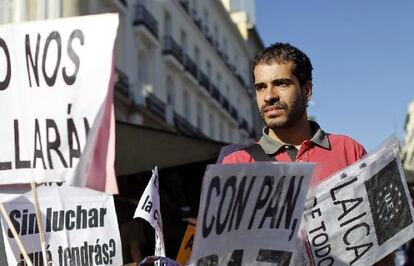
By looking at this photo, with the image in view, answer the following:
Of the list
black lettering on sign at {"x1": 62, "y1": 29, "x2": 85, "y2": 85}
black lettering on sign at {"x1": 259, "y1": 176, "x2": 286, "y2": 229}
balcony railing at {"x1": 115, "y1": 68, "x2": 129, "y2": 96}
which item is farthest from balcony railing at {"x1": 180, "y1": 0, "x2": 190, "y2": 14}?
black lettering on sign at {"x1": 259, "y1": 176, "x2": 286, "y2": 229}

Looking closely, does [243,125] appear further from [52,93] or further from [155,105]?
[52,93]

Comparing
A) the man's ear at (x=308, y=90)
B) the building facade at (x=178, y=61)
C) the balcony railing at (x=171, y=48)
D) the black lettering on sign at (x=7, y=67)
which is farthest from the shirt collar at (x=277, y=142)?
the balcony railing at (x=171, y=48)

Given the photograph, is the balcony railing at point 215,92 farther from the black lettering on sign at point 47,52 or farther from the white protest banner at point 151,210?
the black lettering on sign at point 47,52

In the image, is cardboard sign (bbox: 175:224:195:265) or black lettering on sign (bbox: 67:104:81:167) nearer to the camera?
black lettering on sign (bbox: 67:104:81:167)

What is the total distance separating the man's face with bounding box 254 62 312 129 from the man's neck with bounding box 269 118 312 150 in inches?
1.7

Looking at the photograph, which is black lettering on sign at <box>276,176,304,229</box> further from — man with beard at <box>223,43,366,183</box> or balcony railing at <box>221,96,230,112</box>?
balcony railing at <box>221,96,230,112</box>

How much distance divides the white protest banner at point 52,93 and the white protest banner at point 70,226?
0.68 metres

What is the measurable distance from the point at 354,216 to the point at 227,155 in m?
0.55

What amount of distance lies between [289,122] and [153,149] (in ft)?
16.0

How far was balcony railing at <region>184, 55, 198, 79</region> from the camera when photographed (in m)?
23.7

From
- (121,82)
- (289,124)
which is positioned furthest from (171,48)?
(289,124)

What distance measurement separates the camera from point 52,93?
2.37 m

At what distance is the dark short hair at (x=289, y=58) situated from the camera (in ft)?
7.75

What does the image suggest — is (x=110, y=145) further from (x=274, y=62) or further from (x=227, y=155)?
(x=274, y=62)
